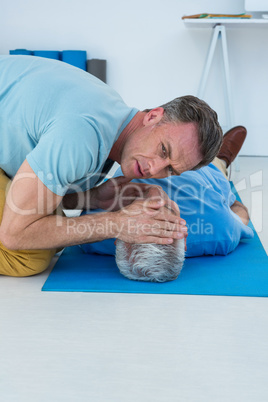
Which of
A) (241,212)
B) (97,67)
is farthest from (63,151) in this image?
(97,67)

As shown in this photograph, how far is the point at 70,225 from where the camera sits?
5.88 ft

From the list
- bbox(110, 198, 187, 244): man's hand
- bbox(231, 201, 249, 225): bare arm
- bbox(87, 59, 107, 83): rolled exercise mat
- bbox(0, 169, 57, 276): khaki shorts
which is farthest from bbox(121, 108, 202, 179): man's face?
bbox(87, 59, 107, 83): rolled exercise mat

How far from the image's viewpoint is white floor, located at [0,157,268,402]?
4.29 feet

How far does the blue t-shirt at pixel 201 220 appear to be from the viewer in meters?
2.18

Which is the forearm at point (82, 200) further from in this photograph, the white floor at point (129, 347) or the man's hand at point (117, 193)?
the white floor at point (129, 347)

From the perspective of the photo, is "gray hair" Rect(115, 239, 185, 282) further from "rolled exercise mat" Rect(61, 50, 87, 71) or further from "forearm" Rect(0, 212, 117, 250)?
"rolled exercise mat" Rect(61, 50, 87, 71)

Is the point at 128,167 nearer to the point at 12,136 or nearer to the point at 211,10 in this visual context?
the point at 12,136

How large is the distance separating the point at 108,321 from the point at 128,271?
313mm

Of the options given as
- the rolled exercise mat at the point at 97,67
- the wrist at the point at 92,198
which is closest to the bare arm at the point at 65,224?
the wrist at the point at 92,198

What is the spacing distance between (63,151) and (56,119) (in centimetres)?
13

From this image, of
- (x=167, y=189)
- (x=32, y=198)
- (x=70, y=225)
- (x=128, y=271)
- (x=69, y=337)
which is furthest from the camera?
(x=167, y=189)

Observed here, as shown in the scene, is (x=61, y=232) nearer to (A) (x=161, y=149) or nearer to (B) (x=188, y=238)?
(A) (x=161, y=149)

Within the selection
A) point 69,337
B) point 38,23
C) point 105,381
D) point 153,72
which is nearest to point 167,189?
point 69,337

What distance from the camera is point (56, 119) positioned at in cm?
168
